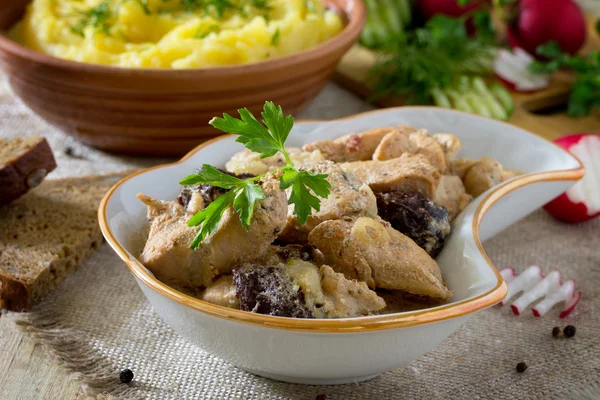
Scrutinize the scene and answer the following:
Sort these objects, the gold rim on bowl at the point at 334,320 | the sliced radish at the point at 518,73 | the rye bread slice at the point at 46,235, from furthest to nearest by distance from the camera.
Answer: the sliced radish at the point at 518,73, the rye bread slice at the point at 46,235, the gold rim on bowl at the point at 334,320

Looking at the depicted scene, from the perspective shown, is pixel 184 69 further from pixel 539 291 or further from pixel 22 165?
pixel 539 291

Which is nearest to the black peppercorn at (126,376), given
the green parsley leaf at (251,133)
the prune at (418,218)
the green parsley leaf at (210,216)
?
the green parsley leaf at (210,216)

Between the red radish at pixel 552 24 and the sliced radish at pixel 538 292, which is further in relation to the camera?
the red radish at pixel 552 24

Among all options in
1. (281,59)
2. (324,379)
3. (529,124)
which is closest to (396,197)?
(324,379)

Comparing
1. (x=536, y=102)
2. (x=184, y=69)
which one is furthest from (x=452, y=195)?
(x=536, y=102)

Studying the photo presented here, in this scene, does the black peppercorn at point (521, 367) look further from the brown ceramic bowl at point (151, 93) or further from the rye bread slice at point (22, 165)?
the rye bread slice at point (22, 165)

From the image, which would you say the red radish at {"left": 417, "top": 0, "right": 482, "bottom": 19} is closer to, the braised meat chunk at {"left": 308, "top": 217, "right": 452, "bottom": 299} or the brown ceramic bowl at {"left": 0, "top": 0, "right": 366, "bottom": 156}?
the brown ceramic bowl at {"left": 0, "top": 0, "right": 366, "bottom": 156}

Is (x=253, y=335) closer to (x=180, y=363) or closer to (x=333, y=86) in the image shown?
(x=180, y=363)
